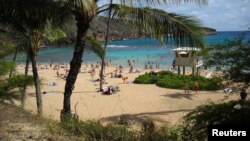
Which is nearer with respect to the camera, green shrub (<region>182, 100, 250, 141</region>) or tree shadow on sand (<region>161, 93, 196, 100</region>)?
green shrub (<region>182, 100, 250, 141</region>)

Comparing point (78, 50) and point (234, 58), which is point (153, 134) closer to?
point (234, 58)

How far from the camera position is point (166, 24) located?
286 inches

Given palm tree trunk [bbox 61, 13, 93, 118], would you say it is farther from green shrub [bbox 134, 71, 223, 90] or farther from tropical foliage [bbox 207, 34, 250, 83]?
green shrub [bbox 134, 71, 223, 90]

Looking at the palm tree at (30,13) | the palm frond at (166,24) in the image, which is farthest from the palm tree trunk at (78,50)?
the palm frond at (166,24)

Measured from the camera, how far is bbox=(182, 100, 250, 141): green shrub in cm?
628

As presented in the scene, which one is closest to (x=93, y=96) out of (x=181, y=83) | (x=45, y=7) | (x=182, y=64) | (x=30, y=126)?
(x=181, y=83)

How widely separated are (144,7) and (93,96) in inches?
629

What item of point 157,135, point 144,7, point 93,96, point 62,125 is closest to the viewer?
point 157,135

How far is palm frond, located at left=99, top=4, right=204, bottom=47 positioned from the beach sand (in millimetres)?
7788

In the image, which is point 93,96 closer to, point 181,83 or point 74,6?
point 181,83

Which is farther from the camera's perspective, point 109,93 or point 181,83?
point 181,83

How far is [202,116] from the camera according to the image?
22.9 ft

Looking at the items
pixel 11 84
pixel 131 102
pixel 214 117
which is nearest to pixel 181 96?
pixel 131 102

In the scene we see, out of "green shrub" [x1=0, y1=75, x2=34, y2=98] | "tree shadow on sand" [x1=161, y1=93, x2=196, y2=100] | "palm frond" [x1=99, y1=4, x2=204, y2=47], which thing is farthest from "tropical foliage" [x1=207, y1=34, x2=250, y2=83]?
"tree shadow on sand" [x1=161, y1=93, x2=196, y2=100]
